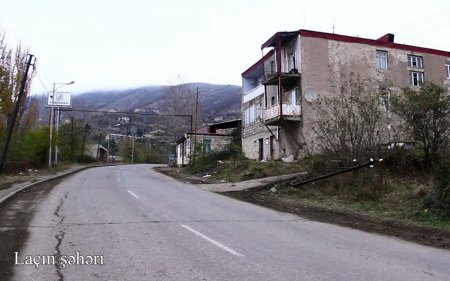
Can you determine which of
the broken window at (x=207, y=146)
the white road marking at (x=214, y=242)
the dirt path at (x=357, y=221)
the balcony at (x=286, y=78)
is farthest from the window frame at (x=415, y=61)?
the white road marking at (x=214, y=242)

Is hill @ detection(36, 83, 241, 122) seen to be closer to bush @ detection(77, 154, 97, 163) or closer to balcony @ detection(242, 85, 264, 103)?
bush @ detection(77, 154, 97, 163)

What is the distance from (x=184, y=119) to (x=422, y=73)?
50.9 metres

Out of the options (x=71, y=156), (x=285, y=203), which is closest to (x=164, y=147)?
(x=71, y=156)

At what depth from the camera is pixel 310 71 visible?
110ft

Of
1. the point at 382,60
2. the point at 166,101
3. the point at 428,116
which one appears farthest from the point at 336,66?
the point at 166,101

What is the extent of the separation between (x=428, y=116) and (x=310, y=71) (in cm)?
1629

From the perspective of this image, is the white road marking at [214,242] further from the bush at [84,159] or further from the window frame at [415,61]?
the bush at [84,159]

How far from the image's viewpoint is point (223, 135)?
176 feet

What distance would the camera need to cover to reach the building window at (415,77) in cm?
3709

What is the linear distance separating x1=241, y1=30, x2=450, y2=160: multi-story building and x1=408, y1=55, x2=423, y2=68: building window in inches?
1.3

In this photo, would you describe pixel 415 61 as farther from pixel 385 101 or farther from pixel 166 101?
pixel 166 101

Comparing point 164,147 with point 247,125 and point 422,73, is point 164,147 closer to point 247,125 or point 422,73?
point 247,125

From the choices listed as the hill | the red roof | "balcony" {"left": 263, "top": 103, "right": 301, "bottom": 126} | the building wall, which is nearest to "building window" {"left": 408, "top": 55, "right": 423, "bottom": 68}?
the building wall

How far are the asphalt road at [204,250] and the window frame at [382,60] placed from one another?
2644cm
